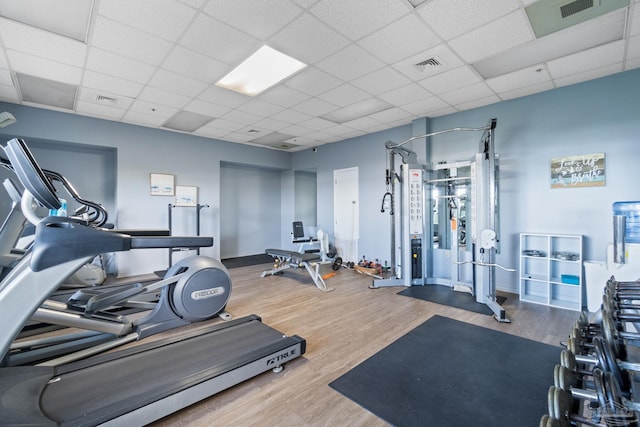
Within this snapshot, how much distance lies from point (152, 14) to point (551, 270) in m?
5.45

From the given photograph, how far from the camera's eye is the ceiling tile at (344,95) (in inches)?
150

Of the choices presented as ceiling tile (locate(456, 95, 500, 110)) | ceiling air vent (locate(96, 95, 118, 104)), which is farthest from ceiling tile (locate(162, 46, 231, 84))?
ceiling tile (locate(456, 95, 500, 110))

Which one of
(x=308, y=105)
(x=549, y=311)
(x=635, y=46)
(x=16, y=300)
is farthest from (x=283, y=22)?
(x=549, y=311)

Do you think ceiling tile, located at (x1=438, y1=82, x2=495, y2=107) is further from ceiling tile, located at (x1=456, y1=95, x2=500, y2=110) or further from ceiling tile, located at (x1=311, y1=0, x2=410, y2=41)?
ceiling tile, located at (x1=311, y1=0, x2=410, y2=41)

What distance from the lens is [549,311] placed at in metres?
3.42

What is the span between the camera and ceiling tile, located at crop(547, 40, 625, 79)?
2.88 m

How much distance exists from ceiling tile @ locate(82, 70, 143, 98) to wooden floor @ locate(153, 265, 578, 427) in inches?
126

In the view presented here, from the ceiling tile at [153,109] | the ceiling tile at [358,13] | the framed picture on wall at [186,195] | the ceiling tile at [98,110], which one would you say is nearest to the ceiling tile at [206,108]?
the ceiling tile at [153,109]

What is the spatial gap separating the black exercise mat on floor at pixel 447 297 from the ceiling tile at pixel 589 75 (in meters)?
3.00

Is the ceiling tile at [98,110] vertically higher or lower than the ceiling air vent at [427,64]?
higher

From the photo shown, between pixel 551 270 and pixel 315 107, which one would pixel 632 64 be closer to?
Answer: pixel 551 270

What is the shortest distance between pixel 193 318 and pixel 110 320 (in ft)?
2.32

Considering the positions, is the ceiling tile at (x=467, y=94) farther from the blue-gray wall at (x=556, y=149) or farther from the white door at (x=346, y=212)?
the white door at (x=346, y=212)

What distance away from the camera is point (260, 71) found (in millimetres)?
3391
